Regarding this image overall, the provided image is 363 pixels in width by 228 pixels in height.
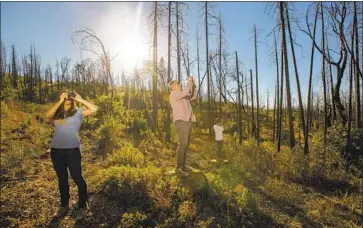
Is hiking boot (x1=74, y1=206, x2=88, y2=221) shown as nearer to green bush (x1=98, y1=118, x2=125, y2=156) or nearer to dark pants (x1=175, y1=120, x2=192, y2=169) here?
dark pants (x1=175, y1=120, x2=192, y2=169)

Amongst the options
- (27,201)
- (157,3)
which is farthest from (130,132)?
(27,201)

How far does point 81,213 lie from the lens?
4555mm

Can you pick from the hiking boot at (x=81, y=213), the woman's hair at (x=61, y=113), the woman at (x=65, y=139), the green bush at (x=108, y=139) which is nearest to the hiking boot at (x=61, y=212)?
the woman at (x=65, y=139)

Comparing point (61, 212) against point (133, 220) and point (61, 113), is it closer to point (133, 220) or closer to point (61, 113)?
point (133, 220)

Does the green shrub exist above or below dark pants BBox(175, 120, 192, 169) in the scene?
below

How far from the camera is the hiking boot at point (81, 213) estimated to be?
4.46m

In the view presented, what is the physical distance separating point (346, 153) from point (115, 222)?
416 inches

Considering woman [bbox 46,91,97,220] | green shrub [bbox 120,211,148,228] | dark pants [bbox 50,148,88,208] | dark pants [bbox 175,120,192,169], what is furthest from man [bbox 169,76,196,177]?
dark pants [bbox 50,148,88,208]

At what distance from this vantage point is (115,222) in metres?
4.50

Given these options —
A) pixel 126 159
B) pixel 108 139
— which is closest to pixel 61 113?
pixel 126 159

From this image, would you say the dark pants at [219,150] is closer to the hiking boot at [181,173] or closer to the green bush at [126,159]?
the green bush at [126,159]

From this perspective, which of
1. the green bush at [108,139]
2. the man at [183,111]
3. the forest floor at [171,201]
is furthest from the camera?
the green bush at [108,139]

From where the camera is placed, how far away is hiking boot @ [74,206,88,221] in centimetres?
446

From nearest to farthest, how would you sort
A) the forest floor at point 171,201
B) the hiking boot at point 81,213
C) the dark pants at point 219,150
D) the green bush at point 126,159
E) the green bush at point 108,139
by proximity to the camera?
the hiking boot at point 81,213 < the forest floor at point 171,201 < the green bush at point 126,159 < the green bush at point 108,139 < the dark pants at point 219,150
